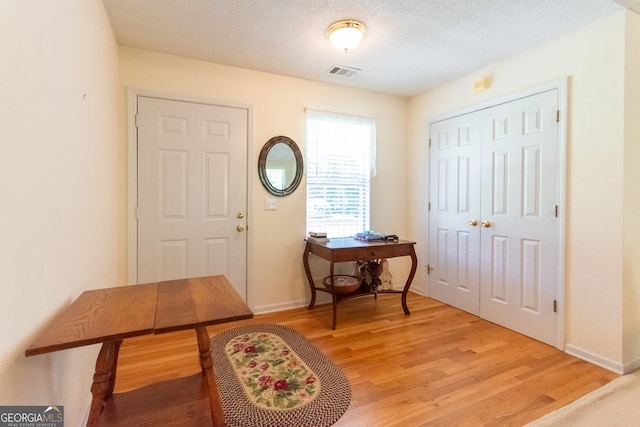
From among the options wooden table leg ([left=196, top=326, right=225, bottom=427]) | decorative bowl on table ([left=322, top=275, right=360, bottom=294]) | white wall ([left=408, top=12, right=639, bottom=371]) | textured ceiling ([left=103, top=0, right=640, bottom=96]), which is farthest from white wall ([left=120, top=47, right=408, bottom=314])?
white wall ([left=408, top=12, right=639, bottom=371])

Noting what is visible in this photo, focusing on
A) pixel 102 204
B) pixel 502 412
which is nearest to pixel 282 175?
pixel 102 204

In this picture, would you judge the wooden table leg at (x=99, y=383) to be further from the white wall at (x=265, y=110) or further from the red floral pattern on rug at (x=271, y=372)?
the white wall at (x=265, y=110)

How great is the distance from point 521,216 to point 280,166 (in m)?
2.25

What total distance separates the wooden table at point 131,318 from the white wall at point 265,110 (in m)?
1.61

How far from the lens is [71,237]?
1.38 metres

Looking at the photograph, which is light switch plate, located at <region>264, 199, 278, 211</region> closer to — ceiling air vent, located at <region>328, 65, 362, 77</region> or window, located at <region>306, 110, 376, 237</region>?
window, located at <region>306, 110, 376, 237</region>

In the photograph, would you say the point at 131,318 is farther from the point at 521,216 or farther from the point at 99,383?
the point at 521,216

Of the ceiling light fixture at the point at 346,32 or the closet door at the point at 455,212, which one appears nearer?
the ceiling light fixture at the point at 346,32

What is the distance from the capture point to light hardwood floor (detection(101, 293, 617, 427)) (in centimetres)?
150

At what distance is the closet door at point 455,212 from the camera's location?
10.1 ft

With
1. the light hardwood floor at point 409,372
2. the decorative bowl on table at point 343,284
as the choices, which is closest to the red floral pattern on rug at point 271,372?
the light hardwood floor at point 409,372

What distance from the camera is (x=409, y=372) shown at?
2055 millimetres

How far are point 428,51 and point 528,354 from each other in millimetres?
2552

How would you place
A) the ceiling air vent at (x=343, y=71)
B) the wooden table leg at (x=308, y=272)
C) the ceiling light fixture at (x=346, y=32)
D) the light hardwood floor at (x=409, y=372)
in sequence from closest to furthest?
the light hardwood floor at (x=409, y=372) < the ceiling light fixture at (x=346, y=32) < the ceiling air vent at (x=343, y=71) < the wooden table leg at (x=308, y=272)
